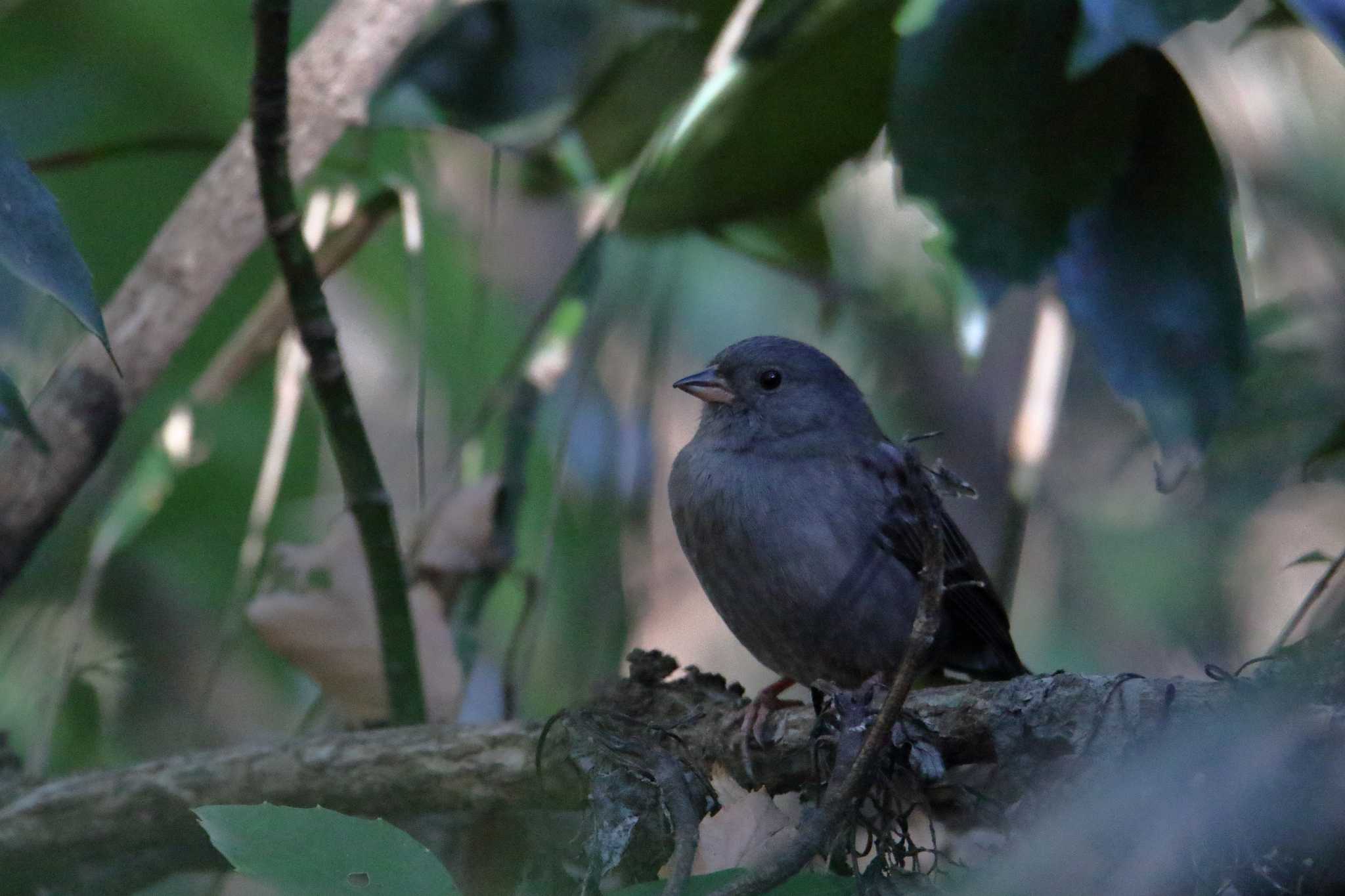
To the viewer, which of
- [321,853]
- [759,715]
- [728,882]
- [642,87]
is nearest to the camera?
[321,853]

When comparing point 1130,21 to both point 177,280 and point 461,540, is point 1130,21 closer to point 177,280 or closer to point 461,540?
point 461,540

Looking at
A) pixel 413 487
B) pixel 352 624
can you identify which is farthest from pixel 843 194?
pixel 352 624

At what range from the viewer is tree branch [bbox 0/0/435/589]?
3.48 metres

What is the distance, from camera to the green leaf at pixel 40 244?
182 centimetres

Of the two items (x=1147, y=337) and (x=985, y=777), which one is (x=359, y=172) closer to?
(x=1147, y=337)

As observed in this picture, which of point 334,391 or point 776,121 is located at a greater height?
point 776,121

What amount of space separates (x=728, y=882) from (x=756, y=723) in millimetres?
925

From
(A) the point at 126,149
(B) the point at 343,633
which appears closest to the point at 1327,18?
(B) the point at 343,633

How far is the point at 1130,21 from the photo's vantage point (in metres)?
2.89

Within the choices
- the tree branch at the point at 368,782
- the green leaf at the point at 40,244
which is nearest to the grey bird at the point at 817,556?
the tree branch at the point at 368,782

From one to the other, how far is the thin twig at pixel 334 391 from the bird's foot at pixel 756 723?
3.15 feet

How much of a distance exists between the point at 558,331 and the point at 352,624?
1.30m

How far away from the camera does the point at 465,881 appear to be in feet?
10.1

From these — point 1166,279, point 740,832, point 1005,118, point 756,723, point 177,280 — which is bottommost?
point 740,832
